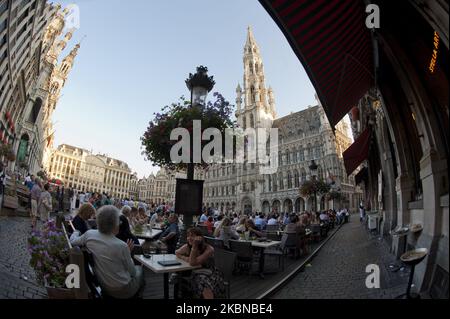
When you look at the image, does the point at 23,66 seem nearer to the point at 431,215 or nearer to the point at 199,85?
the point at 199,85

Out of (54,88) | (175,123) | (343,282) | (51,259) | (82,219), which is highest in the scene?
(54,88)

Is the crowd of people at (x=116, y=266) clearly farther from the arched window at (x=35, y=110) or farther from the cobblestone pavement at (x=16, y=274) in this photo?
the arched window at (x=35, y=110)

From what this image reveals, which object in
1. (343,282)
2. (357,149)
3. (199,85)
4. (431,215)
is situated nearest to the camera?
(431,215)

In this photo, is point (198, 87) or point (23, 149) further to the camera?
point (23, 149)

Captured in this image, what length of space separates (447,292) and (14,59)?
31269mm

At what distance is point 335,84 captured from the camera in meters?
5.20

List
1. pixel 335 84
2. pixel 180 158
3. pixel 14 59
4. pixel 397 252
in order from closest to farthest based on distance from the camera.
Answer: pixel 335 84 → pixel 397 252 → pixel 180 158 → pixel 14 59

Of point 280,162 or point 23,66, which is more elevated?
point 23,66

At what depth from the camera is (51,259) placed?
3.34 meters

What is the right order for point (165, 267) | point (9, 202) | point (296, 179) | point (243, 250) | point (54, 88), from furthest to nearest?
point (54, 88) < point (296, 179) < point (9, 202) < point (243, 250) < point (165, 267)

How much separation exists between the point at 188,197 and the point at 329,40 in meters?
4.67

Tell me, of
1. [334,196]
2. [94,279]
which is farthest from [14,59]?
[334,196]

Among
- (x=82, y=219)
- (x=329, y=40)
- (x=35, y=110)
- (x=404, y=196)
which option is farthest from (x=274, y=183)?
(x=329, y=40)
